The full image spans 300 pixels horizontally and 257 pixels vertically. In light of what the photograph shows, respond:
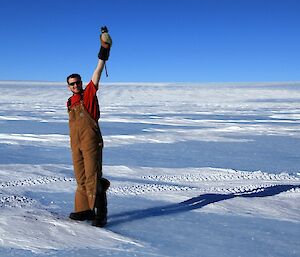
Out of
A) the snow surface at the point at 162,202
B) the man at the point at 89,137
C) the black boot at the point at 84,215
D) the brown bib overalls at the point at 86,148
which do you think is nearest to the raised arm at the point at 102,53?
the man at the point at 89,137

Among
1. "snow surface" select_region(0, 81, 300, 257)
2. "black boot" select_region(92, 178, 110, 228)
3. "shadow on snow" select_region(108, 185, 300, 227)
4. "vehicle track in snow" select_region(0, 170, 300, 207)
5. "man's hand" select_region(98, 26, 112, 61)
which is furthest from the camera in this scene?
"vehicle track in snow" select_region(0, 170, 300, 207)

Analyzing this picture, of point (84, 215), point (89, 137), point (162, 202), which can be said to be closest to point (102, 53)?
point (89, 137)

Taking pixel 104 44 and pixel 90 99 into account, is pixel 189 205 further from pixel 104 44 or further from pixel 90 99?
pixel 104 44

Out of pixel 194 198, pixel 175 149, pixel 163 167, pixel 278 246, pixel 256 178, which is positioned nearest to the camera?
pixel 278 246

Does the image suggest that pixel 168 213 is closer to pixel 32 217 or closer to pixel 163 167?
pixel 32 217

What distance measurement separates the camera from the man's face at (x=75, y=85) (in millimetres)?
3432

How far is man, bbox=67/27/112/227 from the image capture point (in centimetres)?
338

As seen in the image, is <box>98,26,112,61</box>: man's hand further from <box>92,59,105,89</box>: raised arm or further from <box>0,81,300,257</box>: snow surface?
<box>0,81,300,257</box>: snow surface

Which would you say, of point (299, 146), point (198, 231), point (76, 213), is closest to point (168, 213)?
point (198, 231)

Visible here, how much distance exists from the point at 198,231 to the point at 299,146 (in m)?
6.53

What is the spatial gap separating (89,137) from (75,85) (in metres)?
0.41

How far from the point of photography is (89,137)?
134 inches

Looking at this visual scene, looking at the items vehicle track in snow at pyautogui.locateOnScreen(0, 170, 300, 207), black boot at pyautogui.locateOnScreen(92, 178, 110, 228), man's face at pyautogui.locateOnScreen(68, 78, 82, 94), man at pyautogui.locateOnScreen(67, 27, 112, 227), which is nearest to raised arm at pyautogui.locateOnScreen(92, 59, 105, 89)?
man at pyautogui.locateOnScreen(67, 27, 112, 227)

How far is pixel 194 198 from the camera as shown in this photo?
15.5 feet
